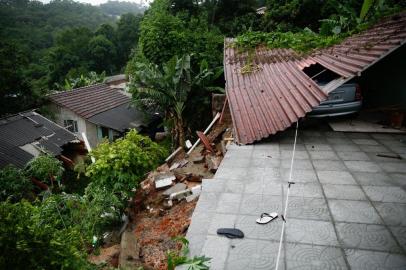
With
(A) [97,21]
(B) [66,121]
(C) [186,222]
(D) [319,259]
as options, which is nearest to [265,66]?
(C) [186,222]

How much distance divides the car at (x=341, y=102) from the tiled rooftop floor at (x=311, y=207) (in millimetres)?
1226

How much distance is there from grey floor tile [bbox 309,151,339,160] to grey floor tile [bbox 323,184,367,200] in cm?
125

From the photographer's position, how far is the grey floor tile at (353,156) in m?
6.24

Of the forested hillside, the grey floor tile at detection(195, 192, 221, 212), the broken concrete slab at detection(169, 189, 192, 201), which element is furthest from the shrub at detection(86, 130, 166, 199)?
the forested hillside

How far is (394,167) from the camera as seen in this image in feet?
18.8

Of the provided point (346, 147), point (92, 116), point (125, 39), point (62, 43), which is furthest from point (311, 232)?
point (125, 39)

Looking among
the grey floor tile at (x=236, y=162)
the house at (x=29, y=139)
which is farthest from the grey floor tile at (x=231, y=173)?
the house at (x=29, y=139)

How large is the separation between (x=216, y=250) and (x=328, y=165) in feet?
11.0

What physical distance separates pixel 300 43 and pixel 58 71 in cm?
3405

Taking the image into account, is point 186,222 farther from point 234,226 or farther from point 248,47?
point 248,47

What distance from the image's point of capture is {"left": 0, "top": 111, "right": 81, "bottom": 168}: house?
39.3 feet

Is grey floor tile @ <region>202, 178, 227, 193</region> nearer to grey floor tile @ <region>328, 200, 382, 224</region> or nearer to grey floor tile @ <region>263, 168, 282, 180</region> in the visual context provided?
grey floor tile @ <region>263, 168, 282, 180</region>

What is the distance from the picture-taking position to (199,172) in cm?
796

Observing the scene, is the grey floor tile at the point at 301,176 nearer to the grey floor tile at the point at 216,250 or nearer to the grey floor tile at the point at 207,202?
the grey floor tile at the point at 207,202
